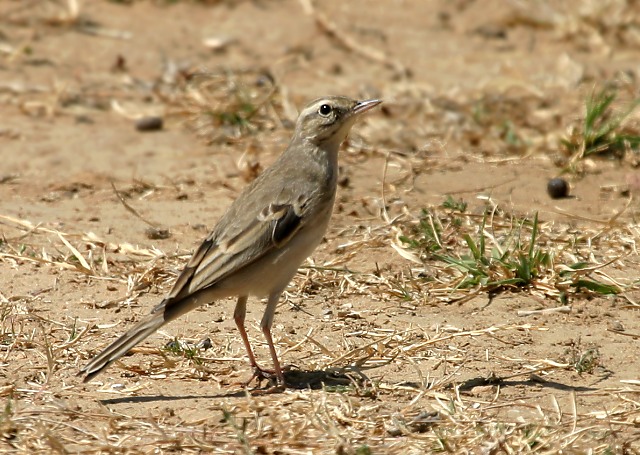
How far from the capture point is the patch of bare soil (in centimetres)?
579

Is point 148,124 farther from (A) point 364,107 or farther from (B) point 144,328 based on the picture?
(B) point 144,328

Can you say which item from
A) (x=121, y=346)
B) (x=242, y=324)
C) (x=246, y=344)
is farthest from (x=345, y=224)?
(x=121, y=346)

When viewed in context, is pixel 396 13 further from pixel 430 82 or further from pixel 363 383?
pixel 363 383

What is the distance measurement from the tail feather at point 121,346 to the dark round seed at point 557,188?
3.97 meters

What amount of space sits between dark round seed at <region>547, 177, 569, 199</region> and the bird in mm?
2624

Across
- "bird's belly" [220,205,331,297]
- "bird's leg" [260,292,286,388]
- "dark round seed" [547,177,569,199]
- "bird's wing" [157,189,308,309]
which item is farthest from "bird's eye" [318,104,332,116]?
"dark round seed" [547,177,569,199]

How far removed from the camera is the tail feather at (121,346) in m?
5.94

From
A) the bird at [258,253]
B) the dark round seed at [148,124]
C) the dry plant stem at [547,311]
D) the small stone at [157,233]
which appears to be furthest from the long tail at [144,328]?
the dark round seed at [148,124]

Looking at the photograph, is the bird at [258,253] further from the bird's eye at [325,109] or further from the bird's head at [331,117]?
the bird's eye at [325,109]

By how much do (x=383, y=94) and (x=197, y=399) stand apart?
20.5 ft

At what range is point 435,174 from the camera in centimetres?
948

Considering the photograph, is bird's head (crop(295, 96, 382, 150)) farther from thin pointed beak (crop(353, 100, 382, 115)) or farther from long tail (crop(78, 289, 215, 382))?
long tail (crop(78, 289, 215, 382))

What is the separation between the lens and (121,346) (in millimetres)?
5980

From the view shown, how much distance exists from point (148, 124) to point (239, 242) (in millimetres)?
4747
